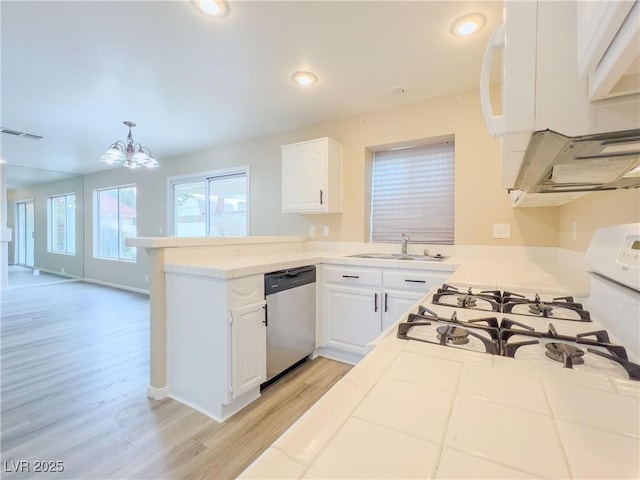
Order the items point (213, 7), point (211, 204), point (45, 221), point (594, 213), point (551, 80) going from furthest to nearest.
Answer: point (45, 221), point (211, 204), point (213, 7), point (594, 213), point (551, 80)

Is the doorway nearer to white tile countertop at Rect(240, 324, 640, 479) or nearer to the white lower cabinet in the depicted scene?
the white lower cabinet

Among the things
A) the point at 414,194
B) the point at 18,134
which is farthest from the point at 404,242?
the point at 18,134

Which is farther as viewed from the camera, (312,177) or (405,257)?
(312,177)

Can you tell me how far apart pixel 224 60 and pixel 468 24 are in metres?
1.63

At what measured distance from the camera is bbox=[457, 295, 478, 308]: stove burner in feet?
3.32

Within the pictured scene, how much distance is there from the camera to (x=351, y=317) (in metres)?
2.45

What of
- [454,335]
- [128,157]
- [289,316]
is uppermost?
[128,157]

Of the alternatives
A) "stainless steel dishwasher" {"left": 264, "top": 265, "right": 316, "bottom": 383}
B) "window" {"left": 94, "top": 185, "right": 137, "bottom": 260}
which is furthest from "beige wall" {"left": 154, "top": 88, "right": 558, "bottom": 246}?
"window" {"left": 94, "top": 185, "right": 137, "bottom": 260}

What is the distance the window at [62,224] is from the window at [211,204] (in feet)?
11.4

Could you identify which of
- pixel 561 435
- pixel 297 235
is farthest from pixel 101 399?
pixel 561 435

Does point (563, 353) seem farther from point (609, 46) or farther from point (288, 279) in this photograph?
point (288, 279)

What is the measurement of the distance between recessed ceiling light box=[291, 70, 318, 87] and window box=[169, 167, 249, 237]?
1.74m

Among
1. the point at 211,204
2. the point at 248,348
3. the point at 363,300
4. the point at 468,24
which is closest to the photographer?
the point at 468,24

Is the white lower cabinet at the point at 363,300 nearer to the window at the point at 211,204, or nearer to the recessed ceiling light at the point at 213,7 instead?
the recessed ceiling light at the point at 213,7
